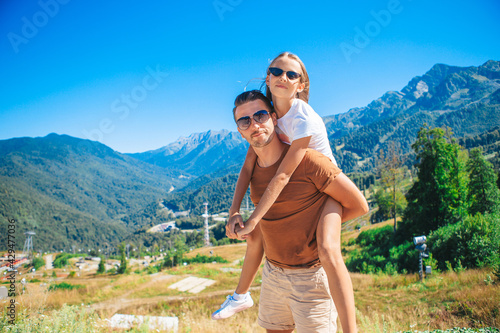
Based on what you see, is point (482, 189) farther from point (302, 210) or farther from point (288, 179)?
point (288, 179)

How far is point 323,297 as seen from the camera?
2.08 metres

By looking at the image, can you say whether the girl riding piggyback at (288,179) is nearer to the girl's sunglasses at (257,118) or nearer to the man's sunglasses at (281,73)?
the man's sunglasses at (281,73)

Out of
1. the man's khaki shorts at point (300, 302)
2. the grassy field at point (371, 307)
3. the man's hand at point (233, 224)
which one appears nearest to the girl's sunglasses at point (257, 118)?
the man's hand at point (233, 224)

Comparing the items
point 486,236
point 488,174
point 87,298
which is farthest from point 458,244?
point 87,298

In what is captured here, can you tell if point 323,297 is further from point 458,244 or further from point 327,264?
point 458,244

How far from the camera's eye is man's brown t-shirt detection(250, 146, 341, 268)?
204cm

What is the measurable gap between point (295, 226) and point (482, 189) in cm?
2823

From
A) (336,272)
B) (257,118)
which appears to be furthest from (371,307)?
(257,118)

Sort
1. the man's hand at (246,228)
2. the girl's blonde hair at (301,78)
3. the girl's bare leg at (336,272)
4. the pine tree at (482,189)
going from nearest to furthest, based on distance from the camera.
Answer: the girl's bare leg at (336,272) → the man's hand at (246,228) → the girl's blonde hair at (301,78) → the pine tree at (482,189)

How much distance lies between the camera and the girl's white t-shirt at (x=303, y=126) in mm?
2061

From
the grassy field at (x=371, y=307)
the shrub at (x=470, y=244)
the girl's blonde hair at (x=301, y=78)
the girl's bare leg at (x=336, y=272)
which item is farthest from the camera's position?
the shrub at (x=470, y=244)

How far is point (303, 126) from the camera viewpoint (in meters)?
2.06

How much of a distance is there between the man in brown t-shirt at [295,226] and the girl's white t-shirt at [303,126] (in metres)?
0.10

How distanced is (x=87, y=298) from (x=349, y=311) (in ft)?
66.6
